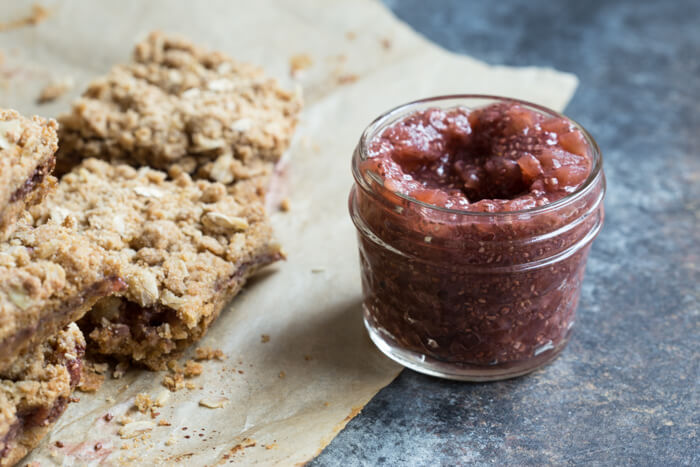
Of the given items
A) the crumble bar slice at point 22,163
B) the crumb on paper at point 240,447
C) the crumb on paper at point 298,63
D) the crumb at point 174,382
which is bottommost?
the crumb on paper at point 240,447

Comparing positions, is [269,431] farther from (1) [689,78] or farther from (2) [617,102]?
(1) [689,78]

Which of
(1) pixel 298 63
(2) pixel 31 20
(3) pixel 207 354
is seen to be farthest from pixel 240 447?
(2) pixel 31 20

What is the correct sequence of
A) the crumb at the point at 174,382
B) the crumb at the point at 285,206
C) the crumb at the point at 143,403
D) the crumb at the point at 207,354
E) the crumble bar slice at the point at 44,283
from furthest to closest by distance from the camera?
the crumb at the point at 285,206 < the crumb at the point at 207,354 < the crumb at the point at 174,382 < the crumb at the point at 143,403 < the crumble bar slice at the point at 44,283

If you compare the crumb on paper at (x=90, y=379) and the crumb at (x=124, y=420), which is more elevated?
the crumb on paper at (x=90, y=379)

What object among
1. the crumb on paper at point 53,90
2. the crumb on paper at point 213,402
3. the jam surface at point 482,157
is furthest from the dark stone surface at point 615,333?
the crumb on paper at point 53,90

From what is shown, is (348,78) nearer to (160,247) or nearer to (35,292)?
(160,247)

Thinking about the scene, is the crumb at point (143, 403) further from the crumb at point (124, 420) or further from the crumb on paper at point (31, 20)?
the crumb on paper at point (31, 20)
